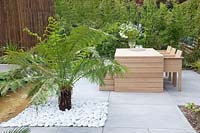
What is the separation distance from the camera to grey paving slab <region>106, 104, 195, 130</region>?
3.96m

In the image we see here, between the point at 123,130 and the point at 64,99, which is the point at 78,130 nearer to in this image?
the point at 123,130

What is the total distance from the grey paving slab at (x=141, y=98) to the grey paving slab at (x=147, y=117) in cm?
23

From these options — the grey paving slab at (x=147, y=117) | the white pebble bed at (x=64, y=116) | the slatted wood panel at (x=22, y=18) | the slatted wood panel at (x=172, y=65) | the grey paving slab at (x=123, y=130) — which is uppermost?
the slatted wood panel at (x=22, y=18)

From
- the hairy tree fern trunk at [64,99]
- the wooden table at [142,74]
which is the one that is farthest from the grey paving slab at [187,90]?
the hairy tree fern trunk at [64,99]

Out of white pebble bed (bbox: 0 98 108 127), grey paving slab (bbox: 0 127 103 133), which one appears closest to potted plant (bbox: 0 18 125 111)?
white pebble bed (bbox: 0 98 108 127)

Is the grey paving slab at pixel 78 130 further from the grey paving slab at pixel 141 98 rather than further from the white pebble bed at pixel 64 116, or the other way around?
the grey paving slab at pixel 141 98

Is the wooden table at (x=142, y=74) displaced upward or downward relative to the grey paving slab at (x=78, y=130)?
upward

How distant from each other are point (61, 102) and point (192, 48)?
19.9ft

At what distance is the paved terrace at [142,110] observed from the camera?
3.80 metres

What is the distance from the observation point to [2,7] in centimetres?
912

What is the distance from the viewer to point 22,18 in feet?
29.7

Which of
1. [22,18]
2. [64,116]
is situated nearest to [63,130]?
[64,116]

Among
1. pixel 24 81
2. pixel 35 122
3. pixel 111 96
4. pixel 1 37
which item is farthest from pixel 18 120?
pixel 1 37

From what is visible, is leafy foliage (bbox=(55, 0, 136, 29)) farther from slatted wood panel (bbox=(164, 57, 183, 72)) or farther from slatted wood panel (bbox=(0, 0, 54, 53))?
slatted wood panel (bbox=(164, 57, 183, 72))
